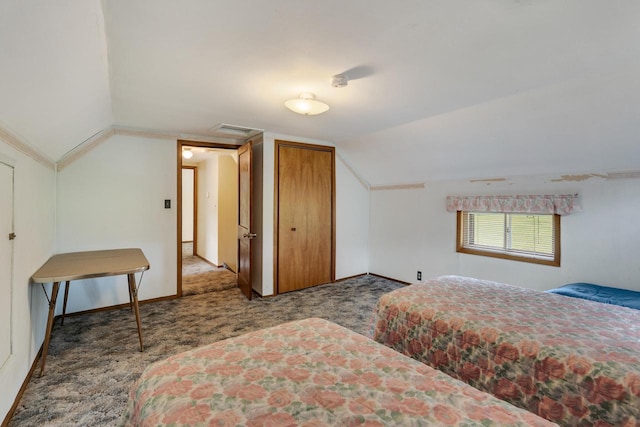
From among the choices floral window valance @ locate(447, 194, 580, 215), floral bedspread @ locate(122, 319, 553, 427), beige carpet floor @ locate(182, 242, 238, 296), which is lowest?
beige carpet floor @ locate(182, 242, 238, 296)

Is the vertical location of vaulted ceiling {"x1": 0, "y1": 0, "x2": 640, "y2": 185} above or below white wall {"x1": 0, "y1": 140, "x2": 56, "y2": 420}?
above

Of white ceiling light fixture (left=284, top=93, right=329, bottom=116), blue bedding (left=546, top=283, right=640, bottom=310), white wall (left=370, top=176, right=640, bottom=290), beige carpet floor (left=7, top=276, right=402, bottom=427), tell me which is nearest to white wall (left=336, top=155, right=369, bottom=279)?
white wall (left=370, top=176, right=640, bottom=290)

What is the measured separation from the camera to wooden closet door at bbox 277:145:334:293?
3963 mm

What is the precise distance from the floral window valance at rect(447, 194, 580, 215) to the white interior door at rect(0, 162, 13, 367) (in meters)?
4.07

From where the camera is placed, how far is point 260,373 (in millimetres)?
1105

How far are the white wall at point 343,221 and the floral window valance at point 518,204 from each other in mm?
1428

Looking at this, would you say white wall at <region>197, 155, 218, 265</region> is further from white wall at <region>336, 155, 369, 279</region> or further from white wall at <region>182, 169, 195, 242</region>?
white wall at <region>336, 155, 369, 279</region>

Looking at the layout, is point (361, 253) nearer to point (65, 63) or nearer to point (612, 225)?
point (612, 225)

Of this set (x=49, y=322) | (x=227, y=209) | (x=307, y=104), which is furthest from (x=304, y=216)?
(x=49, y=322)

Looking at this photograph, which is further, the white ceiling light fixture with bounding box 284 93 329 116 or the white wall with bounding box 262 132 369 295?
the white wall with bounding box 262 132 369 295

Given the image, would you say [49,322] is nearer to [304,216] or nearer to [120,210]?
[120,210]

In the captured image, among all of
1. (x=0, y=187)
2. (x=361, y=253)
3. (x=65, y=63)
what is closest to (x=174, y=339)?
(x=0, y=187)

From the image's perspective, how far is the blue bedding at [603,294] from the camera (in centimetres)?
236

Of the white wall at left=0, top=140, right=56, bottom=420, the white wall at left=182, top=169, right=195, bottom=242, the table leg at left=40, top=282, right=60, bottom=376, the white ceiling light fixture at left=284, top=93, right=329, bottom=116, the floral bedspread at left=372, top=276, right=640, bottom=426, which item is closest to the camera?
the floral bedspread at left=372, top=276, right=640, bottom=426
